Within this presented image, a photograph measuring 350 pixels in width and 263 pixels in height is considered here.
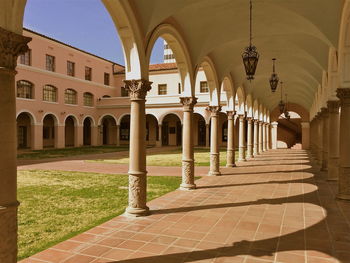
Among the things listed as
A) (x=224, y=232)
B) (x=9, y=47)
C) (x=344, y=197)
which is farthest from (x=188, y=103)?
(x=9, y=47)

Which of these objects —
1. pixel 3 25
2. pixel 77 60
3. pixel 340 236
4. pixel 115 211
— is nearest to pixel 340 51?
pixel 340 236

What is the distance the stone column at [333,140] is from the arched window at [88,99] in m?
29.6

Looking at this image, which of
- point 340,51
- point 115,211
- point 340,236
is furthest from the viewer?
point 340,51

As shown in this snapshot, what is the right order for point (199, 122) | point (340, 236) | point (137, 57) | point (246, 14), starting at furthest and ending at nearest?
point (199, 122)
point (246, 14)
point (137, 57)
point (340, 236)

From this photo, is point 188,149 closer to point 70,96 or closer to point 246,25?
point 246,25

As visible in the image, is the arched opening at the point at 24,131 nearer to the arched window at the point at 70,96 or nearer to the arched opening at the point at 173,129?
the arched window at the point at 70,96

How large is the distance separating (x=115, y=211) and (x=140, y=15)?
4629mm

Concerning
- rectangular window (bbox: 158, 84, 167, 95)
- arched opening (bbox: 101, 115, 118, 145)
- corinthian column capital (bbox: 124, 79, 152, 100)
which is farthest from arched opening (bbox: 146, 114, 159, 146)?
corinthian column capital (bbox: 124, 79, 152, 100)

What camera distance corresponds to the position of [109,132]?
3950 cm

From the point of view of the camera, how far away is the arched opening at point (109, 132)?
3931 centimetres

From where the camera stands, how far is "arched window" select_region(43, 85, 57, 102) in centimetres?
2953

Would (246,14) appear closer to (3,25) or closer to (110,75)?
(3,25)

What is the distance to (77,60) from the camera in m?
32.8

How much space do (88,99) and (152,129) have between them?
8813 millimetres
